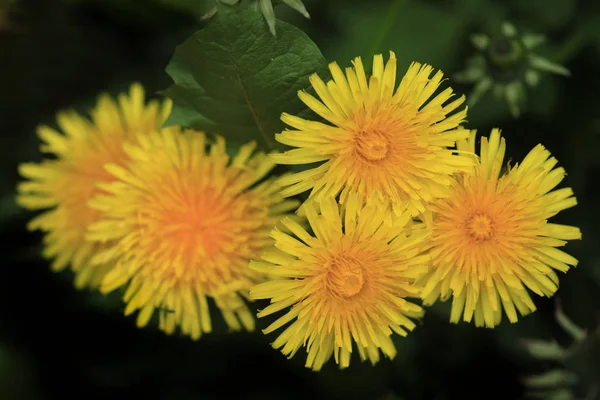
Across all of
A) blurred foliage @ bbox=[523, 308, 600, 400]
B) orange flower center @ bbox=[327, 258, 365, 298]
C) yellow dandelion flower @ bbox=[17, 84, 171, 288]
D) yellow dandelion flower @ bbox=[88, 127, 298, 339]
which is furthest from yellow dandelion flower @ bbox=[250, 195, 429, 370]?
yellow dandelion flower @ bbox=[17, 84, 171, 288]

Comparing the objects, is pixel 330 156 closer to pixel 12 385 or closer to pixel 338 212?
pixel 338 212

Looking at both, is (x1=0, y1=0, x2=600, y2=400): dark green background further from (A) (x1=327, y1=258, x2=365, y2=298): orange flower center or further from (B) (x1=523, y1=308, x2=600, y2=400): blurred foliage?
(A) (x1=327, y1=258, x2=365, y2=298): orange flower center

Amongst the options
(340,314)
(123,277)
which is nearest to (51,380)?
(123,277)

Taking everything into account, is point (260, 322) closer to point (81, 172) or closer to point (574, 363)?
point (81, 172)

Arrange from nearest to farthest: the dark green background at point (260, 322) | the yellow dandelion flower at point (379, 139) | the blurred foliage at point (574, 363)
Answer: the yellow dandelion flower at point (379, 139)
the blurred foliage at point (574, 363)
the dark green background at point (260, 322)

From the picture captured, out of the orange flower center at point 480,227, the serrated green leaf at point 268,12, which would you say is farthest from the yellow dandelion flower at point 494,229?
the serrated green leaf at point 268,12

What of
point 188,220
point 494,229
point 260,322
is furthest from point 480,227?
point 260,322

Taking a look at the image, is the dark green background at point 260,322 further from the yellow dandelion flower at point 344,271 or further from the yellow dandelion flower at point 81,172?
the yellow dandelion flower at point 344,271

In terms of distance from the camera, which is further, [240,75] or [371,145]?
[240,75]
